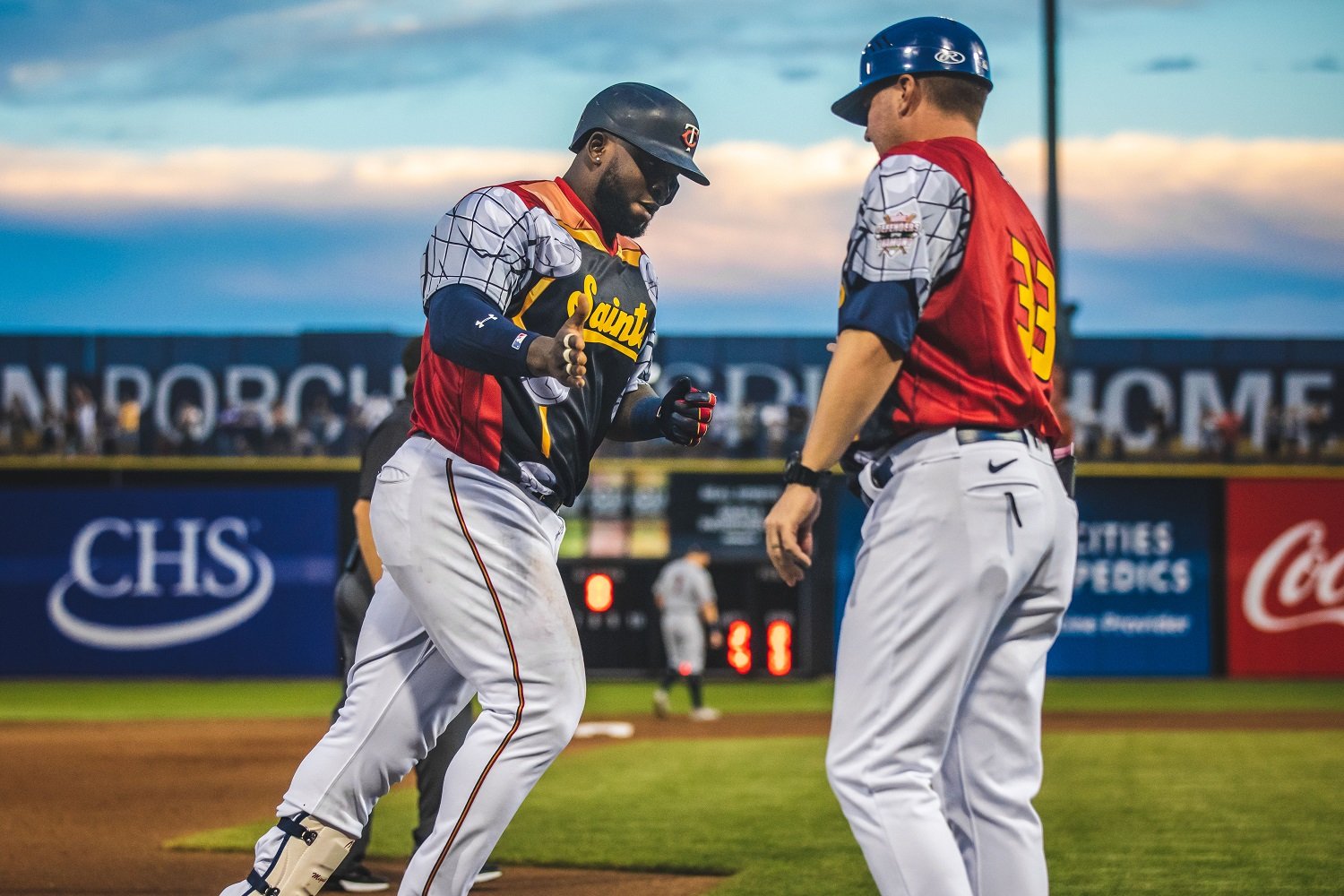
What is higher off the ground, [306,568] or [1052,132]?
[1052,132]

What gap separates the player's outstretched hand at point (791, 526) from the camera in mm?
3010

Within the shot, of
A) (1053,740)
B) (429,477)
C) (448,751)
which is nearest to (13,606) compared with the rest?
(1053,740)

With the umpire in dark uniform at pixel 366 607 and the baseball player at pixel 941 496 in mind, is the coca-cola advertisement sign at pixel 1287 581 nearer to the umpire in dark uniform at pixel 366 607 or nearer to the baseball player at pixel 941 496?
the umpire in dark uniform at pixel 366 607

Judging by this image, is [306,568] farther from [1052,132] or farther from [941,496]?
[941,496]

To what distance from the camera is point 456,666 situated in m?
3.67

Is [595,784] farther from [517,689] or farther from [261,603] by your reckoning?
[261,603]

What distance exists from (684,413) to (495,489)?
0.58m

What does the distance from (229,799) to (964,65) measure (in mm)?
7272

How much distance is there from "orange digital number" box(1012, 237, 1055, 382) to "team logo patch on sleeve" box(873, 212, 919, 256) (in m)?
0.31

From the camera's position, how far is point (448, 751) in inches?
218

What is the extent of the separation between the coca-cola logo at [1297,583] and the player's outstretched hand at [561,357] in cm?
1932

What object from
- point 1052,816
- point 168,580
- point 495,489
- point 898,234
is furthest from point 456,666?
point 168,580

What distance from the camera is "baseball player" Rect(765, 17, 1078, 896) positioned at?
294cm

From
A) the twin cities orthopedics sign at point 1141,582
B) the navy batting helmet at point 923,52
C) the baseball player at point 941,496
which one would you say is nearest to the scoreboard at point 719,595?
the twin cities orthopedics sign at point 1141,582
